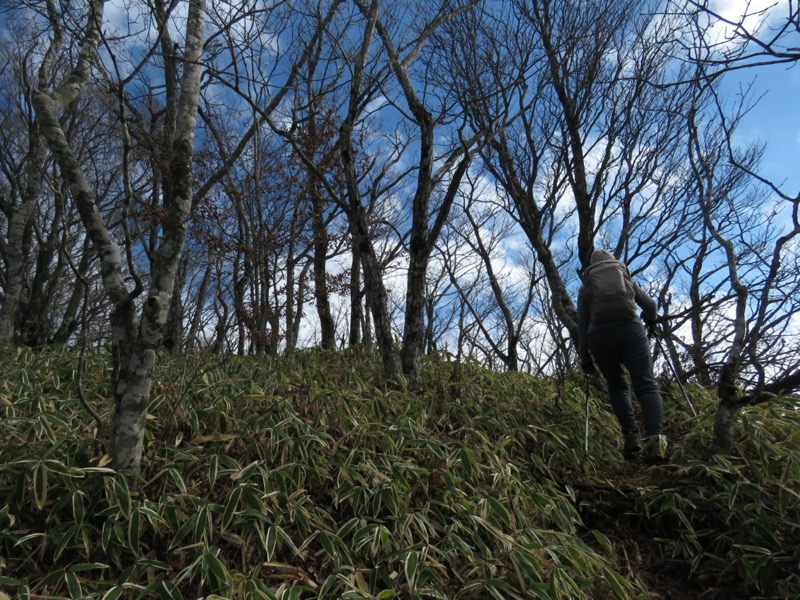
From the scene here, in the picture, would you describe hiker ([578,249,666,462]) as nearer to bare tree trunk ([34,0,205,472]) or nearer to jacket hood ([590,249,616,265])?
jacket hood ([590,249,616,265])

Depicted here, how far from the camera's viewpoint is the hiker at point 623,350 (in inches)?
154

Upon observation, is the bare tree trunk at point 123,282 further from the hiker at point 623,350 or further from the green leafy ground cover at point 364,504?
the hiker at point 623,350

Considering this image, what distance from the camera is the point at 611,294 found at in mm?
4059

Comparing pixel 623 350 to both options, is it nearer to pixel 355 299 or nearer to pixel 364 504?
pixel 364 504

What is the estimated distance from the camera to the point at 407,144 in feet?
32.1

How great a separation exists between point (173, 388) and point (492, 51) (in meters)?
Result: 6.04

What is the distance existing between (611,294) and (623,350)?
1.60 ft

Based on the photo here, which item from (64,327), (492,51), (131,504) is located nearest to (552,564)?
(131,504)

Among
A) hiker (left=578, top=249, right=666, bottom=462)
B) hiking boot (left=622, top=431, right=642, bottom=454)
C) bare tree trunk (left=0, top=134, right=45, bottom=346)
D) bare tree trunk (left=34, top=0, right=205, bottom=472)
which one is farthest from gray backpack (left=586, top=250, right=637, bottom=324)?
bare tree trunk (left=0, top=134, right=45, bottom=346)

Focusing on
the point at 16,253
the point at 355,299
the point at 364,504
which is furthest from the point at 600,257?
the point at 16,253

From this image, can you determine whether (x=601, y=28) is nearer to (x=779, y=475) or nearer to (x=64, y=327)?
(x=779, y=475)

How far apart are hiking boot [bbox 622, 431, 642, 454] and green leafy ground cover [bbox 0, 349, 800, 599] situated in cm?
12

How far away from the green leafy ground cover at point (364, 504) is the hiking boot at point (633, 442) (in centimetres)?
12

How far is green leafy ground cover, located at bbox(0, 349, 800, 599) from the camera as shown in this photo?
7.76 feet
